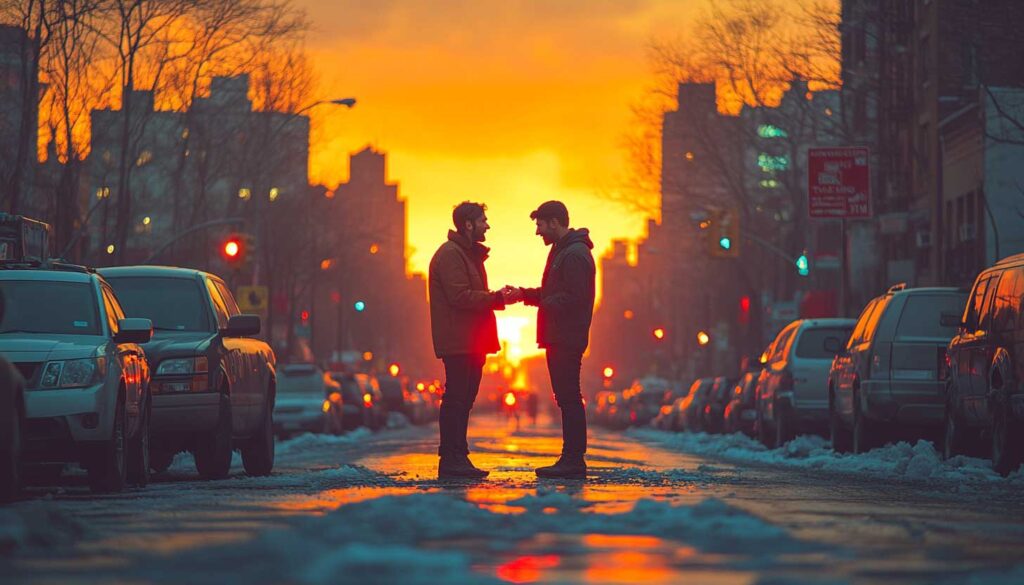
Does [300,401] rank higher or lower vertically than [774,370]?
lower

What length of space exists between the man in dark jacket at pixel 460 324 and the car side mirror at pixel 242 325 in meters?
2.33

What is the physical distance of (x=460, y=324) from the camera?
600 inches

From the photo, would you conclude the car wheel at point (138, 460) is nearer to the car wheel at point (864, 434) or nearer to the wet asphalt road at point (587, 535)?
the wet asphalt road at point (587, 535)

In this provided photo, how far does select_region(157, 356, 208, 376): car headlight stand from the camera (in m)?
16.8

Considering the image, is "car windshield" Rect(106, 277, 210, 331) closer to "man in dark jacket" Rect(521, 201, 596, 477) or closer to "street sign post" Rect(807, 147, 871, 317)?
"man in dark jacket" Rect(521, 201, 596, 477)

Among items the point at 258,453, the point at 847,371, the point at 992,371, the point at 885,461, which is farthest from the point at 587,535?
the point at 847,371

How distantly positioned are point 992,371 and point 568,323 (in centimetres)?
492

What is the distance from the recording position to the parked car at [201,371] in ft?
55.1

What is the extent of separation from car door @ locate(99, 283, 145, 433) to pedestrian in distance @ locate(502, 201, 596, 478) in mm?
2861

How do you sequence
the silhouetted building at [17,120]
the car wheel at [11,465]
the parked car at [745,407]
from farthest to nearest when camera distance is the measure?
1. the silhouetted building at [17,120]
2. the parked car at [745,407]
3. the car wheel at [11,465]

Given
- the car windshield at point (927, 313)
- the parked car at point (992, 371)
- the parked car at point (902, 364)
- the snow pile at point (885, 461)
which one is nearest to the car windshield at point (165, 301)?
the snow pile at point (885, 461)

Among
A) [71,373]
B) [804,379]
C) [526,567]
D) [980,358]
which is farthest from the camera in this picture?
[804,379]

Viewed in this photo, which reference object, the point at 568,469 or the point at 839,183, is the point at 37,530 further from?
the point at 839,183

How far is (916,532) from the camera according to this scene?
9609mm
